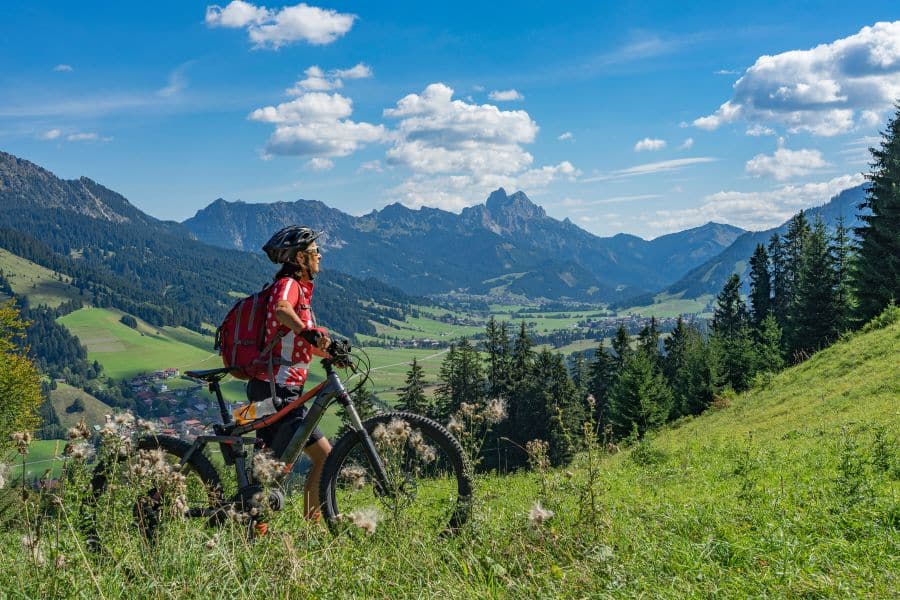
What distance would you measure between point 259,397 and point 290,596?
8.07ft

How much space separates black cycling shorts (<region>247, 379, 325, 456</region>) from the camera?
18.1 ft

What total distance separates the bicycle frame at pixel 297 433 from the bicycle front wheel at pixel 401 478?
69 mm

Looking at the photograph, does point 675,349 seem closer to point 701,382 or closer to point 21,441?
point 701,382

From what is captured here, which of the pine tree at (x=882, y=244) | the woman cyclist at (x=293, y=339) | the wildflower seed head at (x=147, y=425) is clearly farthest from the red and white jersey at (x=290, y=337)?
the pine tree at (x=882, y=244)

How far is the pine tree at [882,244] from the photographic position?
32750mm

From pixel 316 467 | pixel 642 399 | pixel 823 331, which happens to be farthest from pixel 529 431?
pixel 316 467

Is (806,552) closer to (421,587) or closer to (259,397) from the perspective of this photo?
(421,587)

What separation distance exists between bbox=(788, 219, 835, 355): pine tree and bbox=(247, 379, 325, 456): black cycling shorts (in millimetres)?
46610

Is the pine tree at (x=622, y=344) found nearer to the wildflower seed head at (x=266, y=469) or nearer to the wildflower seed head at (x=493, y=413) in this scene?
the wildflower seed head at (x=493, y=413)

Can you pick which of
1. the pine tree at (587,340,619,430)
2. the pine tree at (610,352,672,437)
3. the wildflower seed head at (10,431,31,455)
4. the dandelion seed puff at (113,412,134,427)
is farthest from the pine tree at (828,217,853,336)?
the wildflower seed head at (10,431,31,455)

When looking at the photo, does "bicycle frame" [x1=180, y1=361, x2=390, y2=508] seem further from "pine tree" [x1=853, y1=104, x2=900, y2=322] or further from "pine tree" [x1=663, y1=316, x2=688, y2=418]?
"pine tree" [x1=663, y1=316, x2=688, y2=418]

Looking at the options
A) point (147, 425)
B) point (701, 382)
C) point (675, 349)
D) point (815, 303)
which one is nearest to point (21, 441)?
point (147, 425)

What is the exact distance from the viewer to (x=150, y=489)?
498 cm

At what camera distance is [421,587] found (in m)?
3.50
